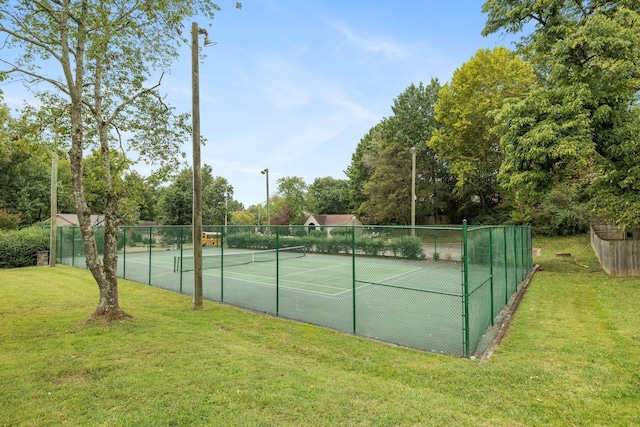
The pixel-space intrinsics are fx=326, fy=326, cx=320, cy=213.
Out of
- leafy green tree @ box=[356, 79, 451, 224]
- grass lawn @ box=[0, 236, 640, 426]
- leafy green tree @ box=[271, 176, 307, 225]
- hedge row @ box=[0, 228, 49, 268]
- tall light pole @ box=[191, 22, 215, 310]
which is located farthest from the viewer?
leafy green tree @ box=[271, 176, 307, 225]

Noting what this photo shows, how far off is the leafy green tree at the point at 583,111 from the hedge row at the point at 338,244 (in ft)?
21.1

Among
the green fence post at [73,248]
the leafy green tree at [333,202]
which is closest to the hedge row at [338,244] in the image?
the green fence post at [73,248]

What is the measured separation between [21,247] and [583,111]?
2640cm

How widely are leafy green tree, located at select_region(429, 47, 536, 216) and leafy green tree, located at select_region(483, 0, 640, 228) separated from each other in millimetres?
13035

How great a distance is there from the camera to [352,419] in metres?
3.25

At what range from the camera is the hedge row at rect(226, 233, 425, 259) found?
→ 10.1m

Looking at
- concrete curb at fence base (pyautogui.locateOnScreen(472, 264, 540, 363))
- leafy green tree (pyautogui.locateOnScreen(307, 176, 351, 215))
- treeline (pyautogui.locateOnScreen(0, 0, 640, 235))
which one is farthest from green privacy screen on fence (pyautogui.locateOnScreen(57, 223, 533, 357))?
leafy green tree (pyautogui.locateOnScreen(307, 176, 351, 215))

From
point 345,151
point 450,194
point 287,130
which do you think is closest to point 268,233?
point 287,130

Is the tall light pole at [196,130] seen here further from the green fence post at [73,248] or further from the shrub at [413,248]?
the green fence post at [73,248]

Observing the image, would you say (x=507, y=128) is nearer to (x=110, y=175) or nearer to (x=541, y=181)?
(x=541, y=181)

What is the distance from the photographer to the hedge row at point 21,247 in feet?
54.6

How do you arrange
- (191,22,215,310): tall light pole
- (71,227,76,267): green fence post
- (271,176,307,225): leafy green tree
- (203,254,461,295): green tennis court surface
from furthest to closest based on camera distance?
(271,176,307,225): leafy green tree, (71,227,76,267): green fence post, (203,254,461,295): green tennis court surface, (191,22,215,310): tall light pole

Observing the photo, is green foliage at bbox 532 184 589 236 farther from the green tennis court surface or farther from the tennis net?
the tennis net

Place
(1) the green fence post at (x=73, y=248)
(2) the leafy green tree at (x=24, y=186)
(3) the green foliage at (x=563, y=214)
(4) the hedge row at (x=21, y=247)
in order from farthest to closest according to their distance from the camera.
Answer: (2) the leafy green tree at (x=24, y=186)
(3) the green foliage at (x=563, y=214)
(1) the green fence post at (x=73, y=248)
(4) the hedge row at (x=21, y=247)
